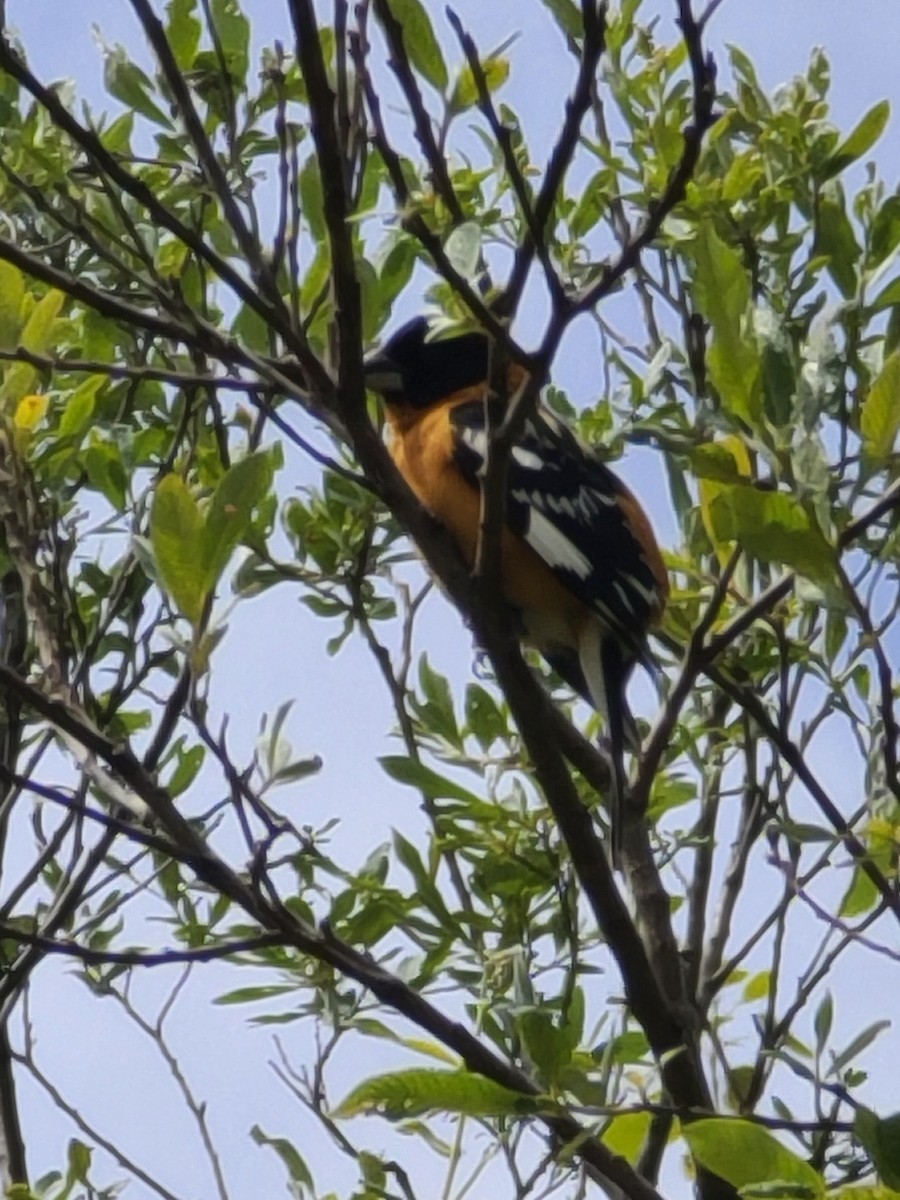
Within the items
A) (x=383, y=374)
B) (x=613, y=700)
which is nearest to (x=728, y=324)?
(x=613, y=700)

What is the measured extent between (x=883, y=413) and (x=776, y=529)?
5.6 inches

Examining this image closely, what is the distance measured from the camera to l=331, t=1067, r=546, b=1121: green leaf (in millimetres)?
1453

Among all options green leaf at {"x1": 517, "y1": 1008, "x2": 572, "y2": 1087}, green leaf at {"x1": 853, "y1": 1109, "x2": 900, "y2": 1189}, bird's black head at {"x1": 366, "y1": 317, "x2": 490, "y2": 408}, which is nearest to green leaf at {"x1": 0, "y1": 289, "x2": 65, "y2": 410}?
green leaf at {"x1": 517, "y1": 1008, "x2": 572, "y2": 1087}

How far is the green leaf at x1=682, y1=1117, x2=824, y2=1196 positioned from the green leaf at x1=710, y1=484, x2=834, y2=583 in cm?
43

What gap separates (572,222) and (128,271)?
808mm

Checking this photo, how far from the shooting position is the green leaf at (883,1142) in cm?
129

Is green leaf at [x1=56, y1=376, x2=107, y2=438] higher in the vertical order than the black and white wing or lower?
lower

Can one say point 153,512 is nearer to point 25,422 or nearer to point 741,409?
point 25,422

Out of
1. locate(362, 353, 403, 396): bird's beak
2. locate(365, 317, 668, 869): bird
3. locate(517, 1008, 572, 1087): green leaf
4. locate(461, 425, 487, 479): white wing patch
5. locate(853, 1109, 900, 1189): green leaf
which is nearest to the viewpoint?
locate(853, 1109, 900, 1189): green leaf

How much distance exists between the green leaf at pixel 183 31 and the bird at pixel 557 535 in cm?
91

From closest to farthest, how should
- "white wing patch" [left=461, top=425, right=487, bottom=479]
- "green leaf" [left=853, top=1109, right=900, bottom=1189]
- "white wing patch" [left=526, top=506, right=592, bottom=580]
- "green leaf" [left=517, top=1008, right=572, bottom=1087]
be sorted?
"green leaf" [left=853, top=1109, right=900, bottom=1189] < "green leaf" [left=517, top=1008, right=572, bottom=1087] < "white wing patch" [left=526, top=506, right=592, bottom=580] < "white wing patch" [left=461, top=425, right=487, bottom=479]

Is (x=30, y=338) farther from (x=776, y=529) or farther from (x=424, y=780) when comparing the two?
(x=776, y=529)

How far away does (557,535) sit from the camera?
3.42 meters

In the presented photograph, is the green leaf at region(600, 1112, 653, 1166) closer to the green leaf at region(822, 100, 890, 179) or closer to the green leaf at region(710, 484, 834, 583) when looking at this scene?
the green leaf at region(710, 484, 834, 583)
